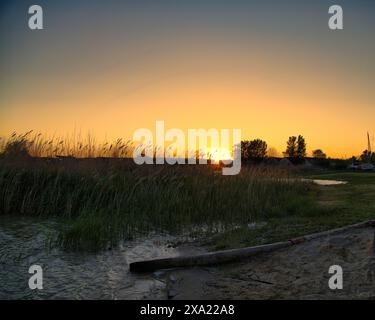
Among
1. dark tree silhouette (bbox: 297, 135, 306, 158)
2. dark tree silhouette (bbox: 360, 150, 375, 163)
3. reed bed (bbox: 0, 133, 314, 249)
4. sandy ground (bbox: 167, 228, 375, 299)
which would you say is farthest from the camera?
dark tree silhouette (bbox: 297, 135, 306, 158)

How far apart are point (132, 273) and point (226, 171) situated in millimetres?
8589

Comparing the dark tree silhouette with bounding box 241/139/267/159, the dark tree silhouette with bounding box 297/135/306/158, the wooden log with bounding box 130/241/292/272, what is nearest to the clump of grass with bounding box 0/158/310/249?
the wooden log with bounding box 130/241/292/272

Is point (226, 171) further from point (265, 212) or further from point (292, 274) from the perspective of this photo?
point (292, 274)

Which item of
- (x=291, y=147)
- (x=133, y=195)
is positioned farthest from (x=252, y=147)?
(x=133, y=195)

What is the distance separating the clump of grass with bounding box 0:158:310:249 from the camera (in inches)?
412

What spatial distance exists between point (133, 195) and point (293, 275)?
656cm

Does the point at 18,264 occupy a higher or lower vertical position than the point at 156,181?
lower

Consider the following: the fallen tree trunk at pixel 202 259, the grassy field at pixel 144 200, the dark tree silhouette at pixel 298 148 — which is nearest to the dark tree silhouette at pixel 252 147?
the dark tree silhouette at pixel 298 148

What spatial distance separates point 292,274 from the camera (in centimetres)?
550

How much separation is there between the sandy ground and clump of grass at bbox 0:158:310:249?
360cm

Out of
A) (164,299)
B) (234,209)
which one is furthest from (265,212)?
(164,299)

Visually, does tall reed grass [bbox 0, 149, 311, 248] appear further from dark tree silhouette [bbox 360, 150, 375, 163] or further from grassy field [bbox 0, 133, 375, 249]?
dark tree silhouette [bbox 360, 150, 375, 163]

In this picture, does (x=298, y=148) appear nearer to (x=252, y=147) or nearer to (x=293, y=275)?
(x=252, y=147)

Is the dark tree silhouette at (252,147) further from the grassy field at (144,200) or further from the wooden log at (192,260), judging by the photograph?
the wooden log at (192,260)
